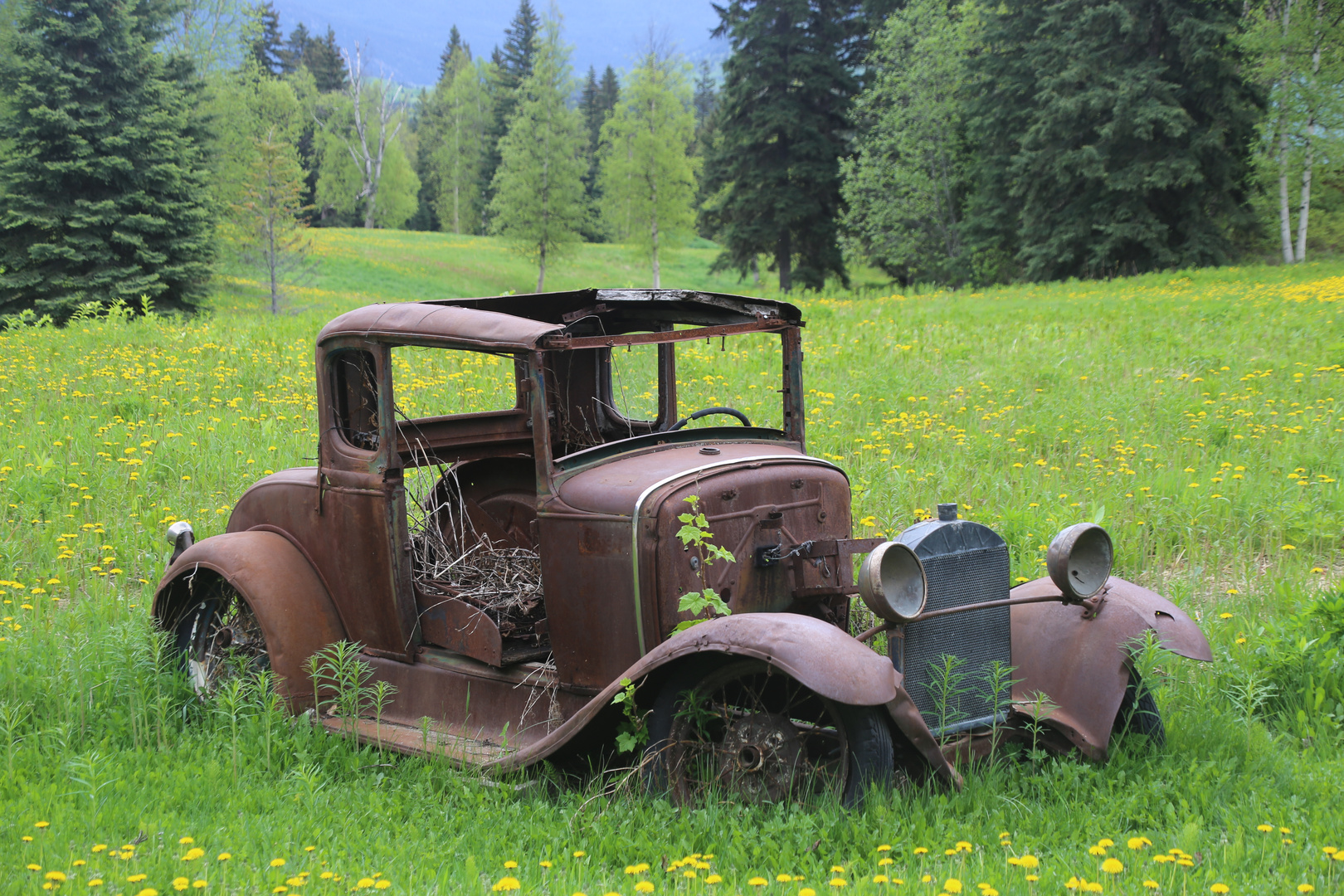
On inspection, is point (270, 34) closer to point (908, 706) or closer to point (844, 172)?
point (844, 172)

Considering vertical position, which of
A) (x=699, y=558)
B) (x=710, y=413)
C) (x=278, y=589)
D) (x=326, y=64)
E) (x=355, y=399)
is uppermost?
(x=326, y=64)

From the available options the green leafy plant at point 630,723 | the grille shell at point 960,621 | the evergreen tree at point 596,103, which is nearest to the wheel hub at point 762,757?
the green leafy plant at point 630,723

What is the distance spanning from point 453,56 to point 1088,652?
2929 inches

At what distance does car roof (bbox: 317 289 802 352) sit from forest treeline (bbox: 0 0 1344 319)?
61.5ft

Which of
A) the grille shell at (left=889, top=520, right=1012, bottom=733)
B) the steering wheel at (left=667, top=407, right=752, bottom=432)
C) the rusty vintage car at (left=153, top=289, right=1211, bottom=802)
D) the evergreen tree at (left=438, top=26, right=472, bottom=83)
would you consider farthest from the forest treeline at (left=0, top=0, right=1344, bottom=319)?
the evergreen tree at (left=438, top=26, right=472, bottom=83)

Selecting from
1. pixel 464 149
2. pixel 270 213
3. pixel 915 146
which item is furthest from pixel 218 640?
pixel 464 149

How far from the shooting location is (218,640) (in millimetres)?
4926

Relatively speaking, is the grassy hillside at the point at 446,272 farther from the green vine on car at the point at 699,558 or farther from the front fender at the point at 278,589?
the green vine on car at the point at 699,558

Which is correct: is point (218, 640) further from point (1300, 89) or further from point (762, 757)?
point (1300, 89)

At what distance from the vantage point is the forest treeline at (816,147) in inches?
814

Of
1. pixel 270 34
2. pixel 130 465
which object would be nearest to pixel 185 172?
pixel 130 465

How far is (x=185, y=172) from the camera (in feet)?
69.8

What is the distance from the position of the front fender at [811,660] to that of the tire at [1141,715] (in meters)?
0.96

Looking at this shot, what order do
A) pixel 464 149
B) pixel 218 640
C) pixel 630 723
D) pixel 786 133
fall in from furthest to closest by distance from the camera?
pixel 464 149
pixel 786 133
pixel 218 640
pixel 630 723
